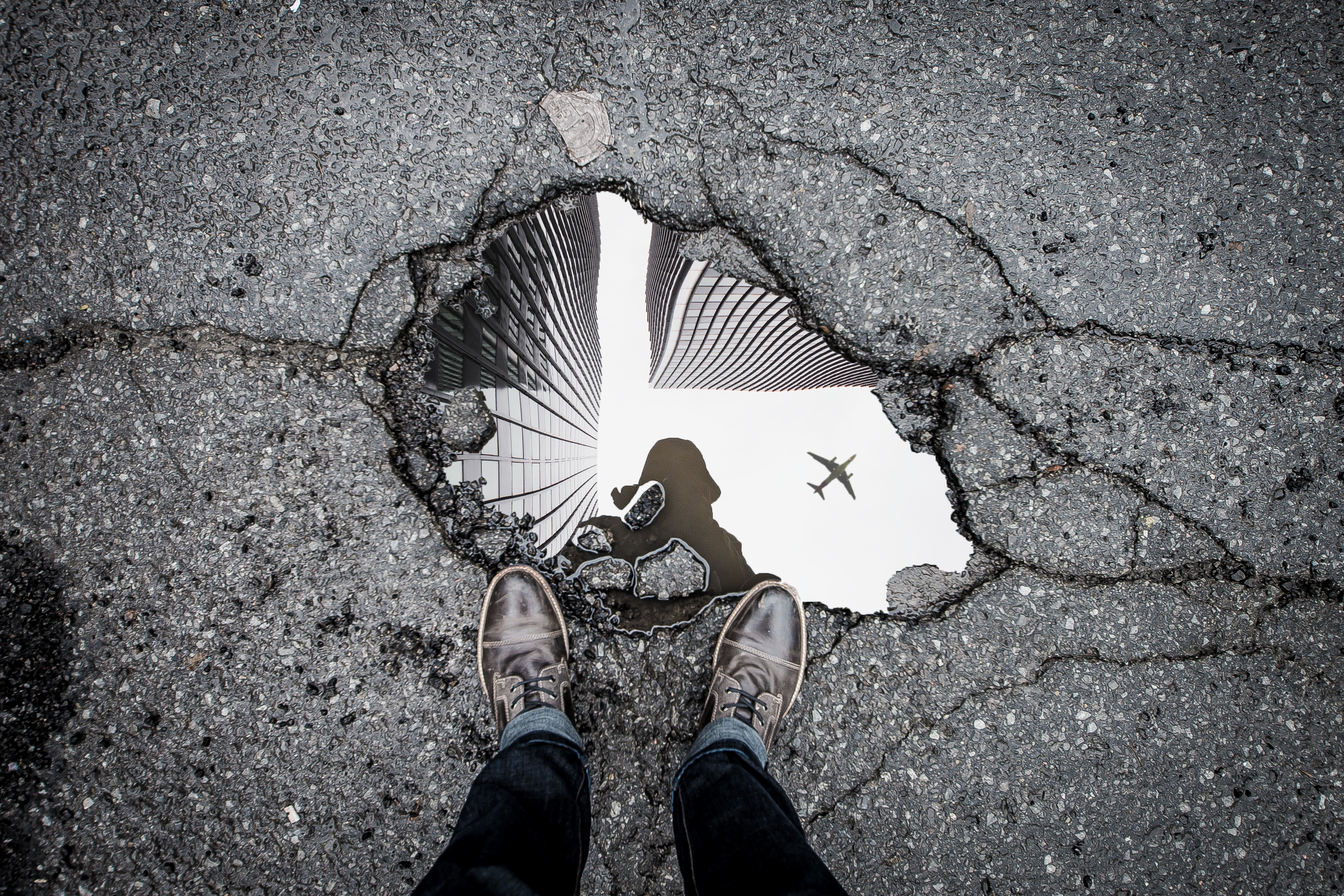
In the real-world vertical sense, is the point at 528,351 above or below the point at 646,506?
above

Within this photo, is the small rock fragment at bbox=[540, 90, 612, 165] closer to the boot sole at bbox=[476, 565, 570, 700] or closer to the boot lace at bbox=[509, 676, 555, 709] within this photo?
the boot sole at bbox=[476, 565, 570, 700]

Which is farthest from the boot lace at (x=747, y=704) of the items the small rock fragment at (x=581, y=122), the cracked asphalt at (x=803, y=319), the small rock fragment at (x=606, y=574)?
the small rock fragment at (x=581, y=122)

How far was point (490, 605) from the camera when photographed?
76.9 inches

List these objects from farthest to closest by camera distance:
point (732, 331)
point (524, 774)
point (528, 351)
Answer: point (732, 331) → point (528, 351) → point (524, 774)

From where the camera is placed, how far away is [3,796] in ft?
6.14

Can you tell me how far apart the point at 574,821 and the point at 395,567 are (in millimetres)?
1096

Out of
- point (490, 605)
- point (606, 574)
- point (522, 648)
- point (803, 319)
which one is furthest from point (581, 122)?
point (522, 648)

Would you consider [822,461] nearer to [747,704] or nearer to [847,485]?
[847,485]

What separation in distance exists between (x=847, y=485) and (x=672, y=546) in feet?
2.72

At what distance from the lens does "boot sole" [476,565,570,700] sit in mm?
1940

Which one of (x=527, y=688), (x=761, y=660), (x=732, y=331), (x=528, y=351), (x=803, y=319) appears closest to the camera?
(x=527, y=688)

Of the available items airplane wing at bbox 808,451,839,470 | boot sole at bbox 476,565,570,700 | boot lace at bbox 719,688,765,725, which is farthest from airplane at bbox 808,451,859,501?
boot sole at bbox 476,565,570,700

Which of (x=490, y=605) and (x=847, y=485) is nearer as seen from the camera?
(x=490, y=605)

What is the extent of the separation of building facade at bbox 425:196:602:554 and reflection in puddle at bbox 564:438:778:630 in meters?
0.18
